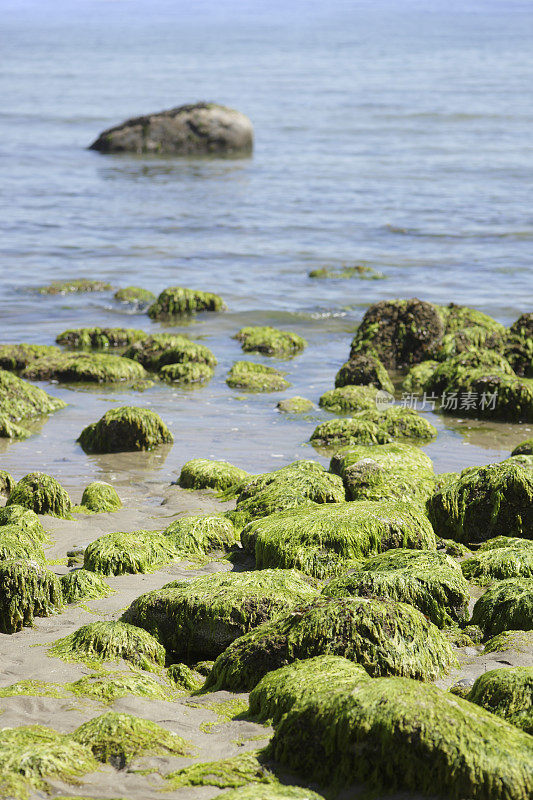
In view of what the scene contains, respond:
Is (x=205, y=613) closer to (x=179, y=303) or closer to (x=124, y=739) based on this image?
(x=124, y=739)

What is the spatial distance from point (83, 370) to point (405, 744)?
998cm

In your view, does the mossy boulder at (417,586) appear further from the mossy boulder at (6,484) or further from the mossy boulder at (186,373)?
the mossy boulder at (186,373)

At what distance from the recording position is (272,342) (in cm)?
1447

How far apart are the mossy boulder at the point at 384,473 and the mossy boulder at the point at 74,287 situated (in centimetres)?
1080

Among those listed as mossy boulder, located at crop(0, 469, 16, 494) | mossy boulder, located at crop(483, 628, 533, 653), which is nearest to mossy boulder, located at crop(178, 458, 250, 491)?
mossy boulder, located at crop(0, 469, 16, 494)

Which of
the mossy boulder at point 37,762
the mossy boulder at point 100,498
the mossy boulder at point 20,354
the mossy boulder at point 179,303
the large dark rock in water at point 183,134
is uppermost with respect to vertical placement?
the large dark rock in water at point 183,134

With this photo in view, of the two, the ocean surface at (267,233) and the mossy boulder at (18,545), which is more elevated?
the ocean surface at (267,233)

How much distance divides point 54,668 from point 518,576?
3.19 metres

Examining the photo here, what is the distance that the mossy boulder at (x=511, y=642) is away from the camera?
16.5 ft

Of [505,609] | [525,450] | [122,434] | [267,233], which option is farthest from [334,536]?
[267,233]

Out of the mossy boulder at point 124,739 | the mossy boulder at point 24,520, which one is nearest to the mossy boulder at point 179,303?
the mossy boulder at point 24,520

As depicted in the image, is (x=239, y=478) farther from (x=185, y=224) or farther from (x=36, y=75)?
(x=36, y=75)

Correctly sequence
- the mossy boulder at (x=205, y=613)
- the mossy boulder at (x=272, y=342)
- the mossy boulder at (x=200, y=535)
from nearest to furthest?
1. the mossy boulder at (x=205, y=613)
2. the mossy boulder at (x=200, y=535)
3. the mossy boulder at (x=272, y=342)

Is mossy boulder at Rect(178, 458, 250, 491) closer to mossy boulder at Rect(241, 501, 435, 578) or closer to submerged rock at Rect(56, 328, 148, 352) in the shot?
mossy boulder at Rect(241, 501, 435, 578)
